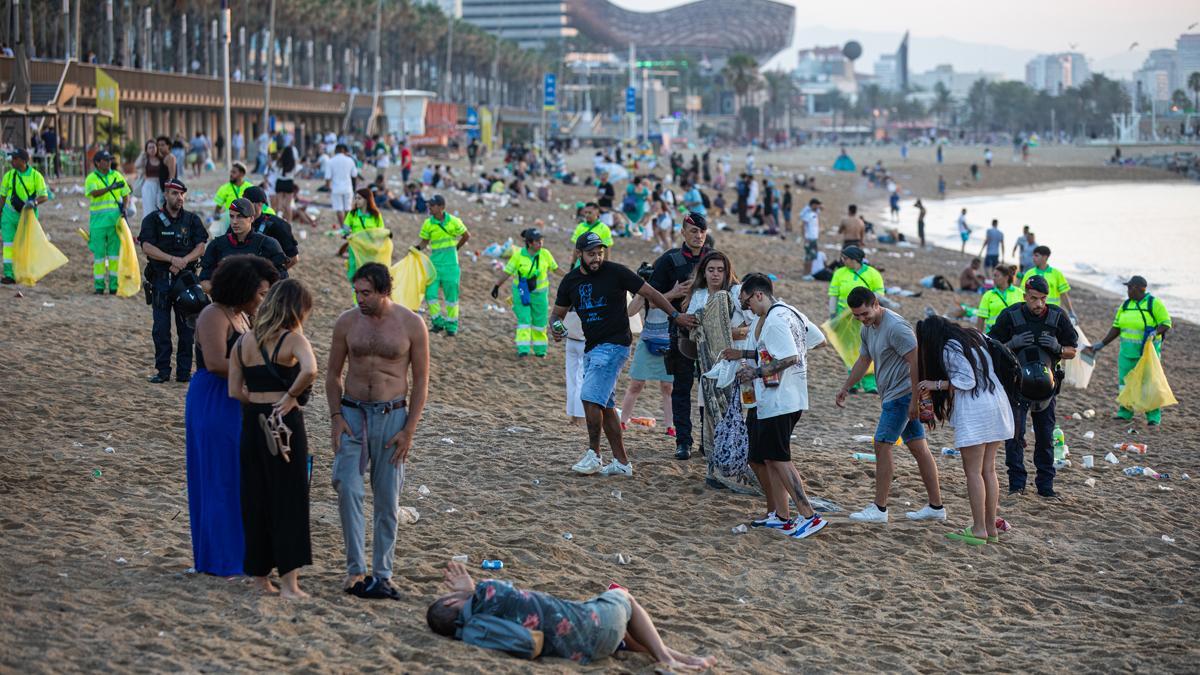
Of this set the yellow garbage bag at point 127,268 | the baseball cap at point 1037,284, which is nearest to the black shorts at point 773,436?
the baseball cap at point 1037,284

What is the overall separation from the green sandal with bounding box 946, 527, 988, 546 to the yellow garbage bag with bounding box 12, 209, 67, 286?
1115 centimetres

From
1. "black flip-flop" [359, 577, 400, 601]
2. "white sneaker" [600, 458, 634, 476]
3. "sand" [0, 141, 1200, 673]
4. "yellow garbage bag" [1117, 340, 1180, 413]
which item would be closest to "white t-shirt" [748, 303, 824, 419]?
"sand" [0, 141, 1200, 673]

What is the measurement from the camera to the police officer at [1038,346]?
955cm

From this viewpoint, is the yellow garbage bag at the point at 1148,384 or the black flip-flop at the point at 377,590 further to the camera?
the yellow garbage bag at the point at 1148,384

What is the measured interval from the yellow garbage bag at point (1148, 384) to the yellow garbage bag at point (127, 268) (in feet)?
34.9

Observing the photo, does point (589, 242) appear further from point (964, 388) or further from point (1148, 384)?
point (1148, 384)

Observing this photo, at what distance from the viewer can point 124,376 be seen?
12305 millimetres

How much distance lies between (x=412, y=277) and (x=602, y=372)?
5898mm

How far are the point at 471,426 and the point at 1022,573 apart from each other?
5.01m

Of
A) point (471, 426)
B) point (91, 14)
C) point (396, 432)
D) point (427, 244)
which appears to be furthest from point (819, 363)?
point (91, 14)

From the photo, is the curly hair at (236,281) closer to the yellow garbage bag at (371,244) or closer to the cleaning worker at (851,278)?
the cleaning worker at (851,278)

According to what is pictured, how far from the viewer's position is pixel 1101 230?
56.8 metres

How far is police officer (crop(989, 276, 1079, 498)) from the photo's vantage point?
31.3 ft

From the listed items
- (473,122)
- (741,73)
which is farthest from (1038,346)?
(741,73)
